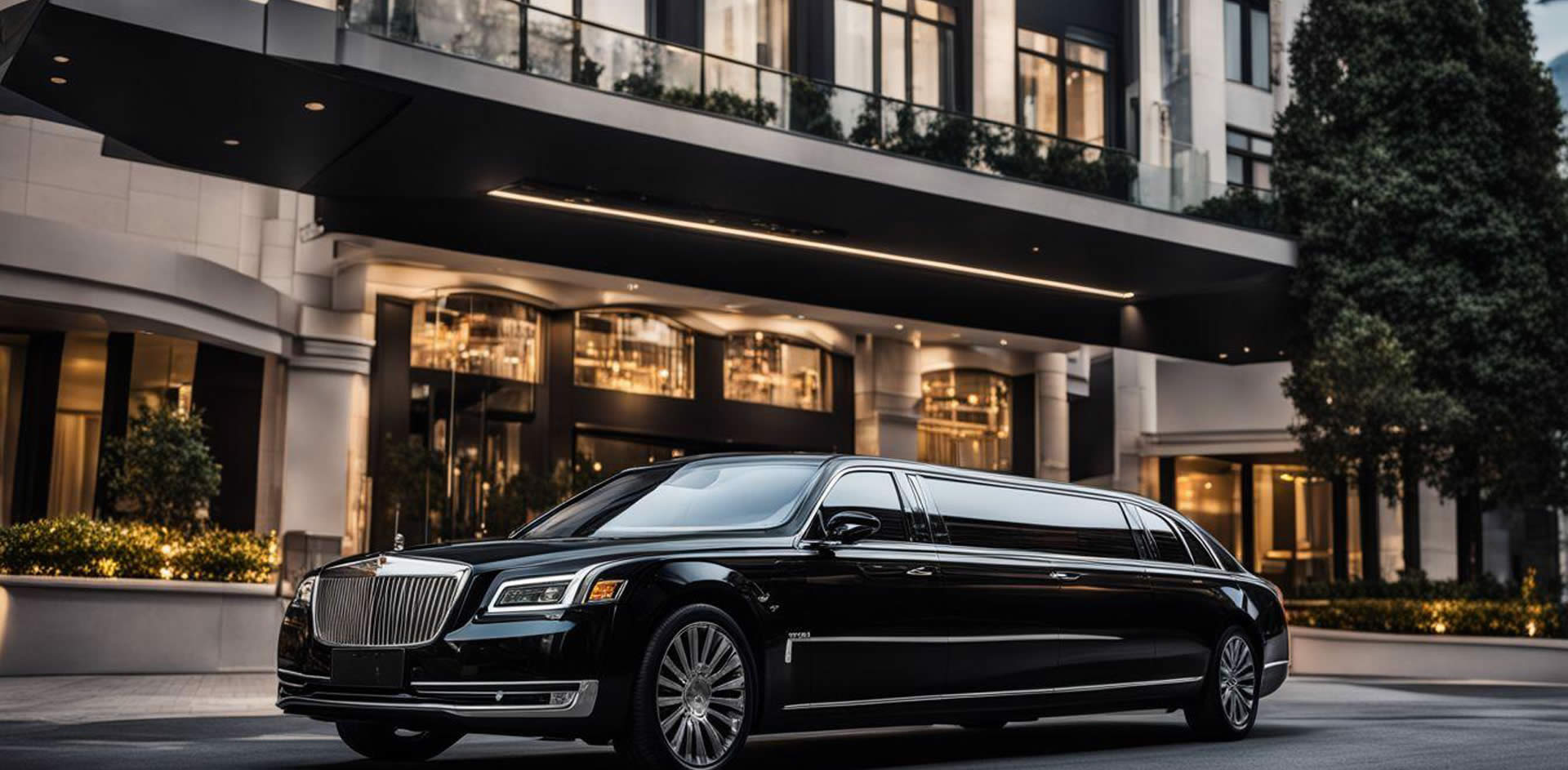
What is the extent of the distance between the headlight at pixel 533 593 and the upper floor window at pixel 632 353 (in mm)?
24369

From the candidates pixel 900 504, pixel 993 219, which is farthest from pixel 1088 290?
pixel 900 504

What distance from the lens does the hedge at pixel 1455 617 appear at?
24875 millimetres

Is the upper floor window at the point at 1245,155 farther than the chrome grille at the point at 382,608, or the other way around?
the upper floor window at the point at 1245,155

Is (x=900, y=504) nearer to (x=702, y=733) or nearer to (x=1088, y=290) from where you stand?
(x=702, y=733)

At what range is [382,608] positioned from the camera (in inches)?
298

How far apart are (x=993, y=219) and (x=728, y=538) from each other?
58.4 feet

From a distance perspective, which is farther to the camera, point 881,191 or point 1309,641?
point 1309,641

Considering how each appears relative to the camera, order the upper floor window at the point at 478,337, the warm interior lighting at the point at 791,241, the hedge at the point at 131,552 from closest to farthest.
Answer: the hedge at the point at 131,552 < the warm interior lighting at the point at 791,241 < the upper floor window at the point at 478,337

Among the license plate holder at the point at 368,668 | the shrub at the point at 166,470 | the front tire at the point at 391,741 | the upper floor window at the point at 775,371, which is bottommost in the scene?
the front tire at the point at 391,741

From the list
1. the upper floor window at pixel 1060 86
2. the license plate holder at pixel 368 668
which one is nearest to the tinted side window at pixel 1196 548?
the license plate holder at pixel 368 668

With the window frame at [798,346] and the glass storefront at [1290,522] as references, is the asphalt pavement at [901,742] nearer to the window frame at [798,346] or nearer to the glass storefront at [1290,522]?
the window frame at [798,346]

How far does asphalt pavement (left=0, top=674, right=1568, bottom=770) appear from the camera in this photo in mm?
8852

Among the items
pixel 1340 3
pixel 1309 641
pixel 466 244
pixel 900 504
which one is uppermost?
pixel 1340 3

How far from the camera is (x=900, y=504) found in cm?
903
